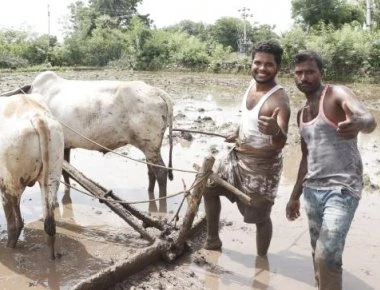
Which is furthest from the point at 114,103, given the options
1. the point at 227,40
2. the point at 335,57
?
the point at 227,40

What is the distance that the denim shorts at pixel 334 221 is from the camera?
3340mm

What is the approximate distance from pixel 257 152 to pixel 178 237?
1.15m

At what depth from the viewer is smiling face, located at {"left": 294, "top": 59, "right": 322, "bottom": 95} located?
143 inches

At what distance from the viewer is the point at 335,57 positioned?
25.0 meters

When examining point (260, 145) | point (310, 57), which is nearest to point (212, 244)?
point (260, 145)

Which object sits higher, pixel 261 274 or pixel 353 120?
pixel 353 120

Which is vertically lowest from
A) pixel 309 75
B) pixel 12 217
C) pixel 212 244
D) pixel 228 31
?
pixel 212 244

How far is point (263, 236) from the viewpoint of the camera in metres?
4.82

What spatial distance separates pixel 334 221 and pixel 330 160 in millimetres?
447

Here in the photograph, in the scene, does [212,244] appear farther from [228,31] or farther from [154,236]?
[228,31]

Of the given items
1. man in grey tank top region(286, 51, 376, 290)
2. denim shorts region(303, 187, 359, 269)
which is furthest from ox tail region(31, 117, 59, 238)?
denim shorts region(303, 187, 359, 269)

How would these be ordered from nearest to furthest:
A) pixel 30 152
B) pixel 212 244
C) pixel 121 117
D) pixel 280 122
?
pixel 280 122, pixel 30 152, pixel 212 244, pixel 121 117

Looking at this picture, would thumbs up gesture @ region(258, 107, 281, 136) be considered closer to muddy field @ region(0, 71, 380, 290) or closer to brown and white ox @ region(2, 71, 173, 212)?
muddy field @ region(0, 71, 380, 290)

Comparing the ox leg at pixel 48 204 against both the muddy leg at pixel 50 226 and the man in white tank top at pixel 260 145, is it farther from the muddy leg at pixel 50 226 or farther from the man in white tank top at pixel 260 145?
the man in white tank top at pixel 260 145
